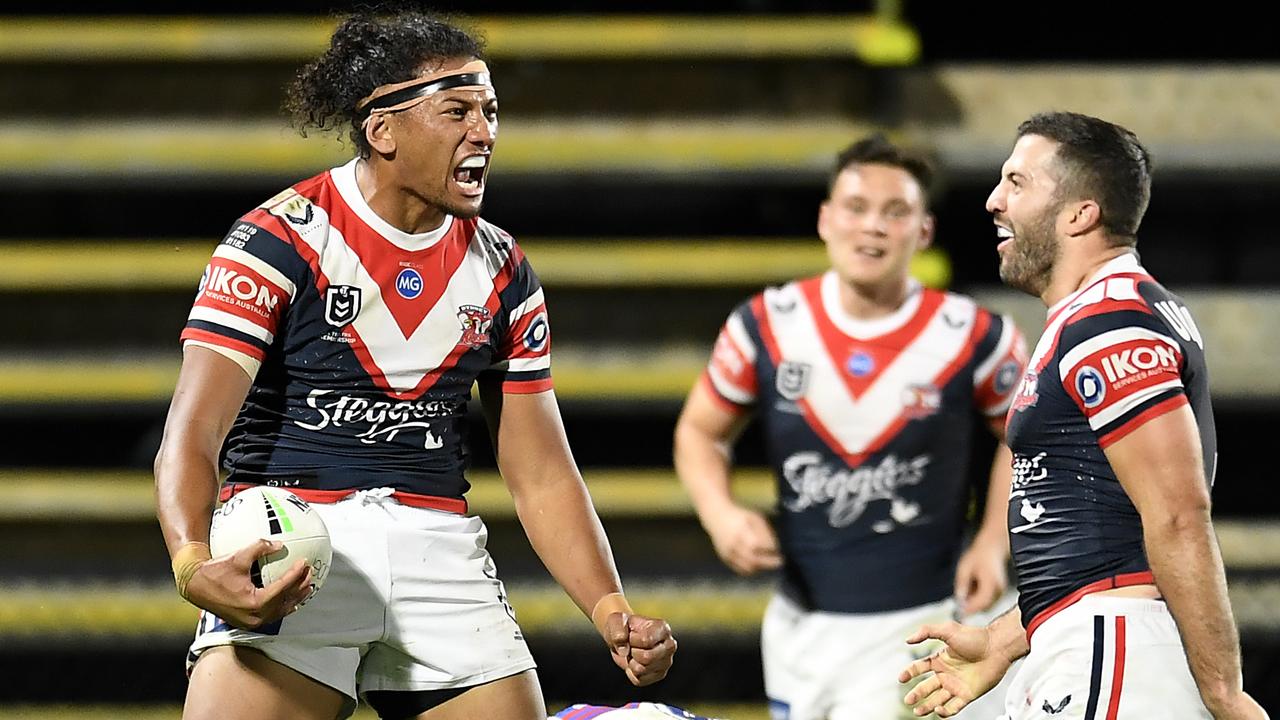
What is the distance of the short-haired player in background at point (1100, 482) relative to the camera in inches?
97.7

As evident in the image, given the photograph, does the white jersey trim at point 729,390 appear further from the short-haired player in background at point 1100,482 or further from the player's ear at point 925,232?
the short-haired player in background at point 1100,482

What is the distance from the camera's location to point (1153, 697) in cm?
252

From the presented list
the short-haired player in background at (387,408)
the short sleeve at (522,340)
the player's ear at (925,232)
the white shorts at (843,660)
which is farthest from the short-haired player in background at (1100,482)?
the player's ear at (925,232)

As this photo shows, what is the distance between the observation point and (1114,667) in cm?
254

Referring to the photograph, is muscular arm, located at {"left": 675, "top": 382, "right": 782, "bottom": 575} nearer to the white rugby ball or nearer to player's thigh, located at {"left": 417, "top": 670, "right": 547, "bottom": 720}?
player's thigh, located at {"left": 417, "top": 670, "right": 547, "bottom": 720}

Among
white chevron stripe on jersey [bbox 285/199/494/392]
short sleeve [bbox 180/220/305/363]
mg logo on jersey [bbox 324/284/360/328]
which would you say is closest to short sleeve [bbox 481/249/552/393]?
white chevron stripe on jersey [bbox 285/199/494/392]

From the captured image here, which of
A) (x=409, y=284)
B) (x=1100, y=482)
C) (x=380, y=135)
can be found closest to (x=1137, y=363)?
(x=1100, y=482)

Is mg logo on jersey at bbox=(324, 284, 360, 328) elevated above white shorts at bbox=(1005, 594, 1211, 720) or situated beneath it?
elevated above

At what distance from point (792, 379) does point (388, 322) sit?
1.67 m

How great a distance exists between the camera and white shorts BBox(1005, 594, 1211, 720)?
8.27 feet

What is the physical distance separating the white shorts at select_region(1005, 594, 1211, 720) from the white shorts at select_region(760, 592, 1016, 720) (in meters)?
1.51

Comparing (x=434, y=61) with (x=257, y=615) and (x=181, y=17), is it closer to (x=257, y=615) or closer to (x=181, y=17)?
(x=257, y=615)

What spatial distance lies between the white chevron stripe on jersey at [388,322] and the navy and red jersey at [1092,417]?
1.00 metres

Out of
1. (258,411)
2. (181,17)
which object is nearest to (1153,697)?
(258,411)
